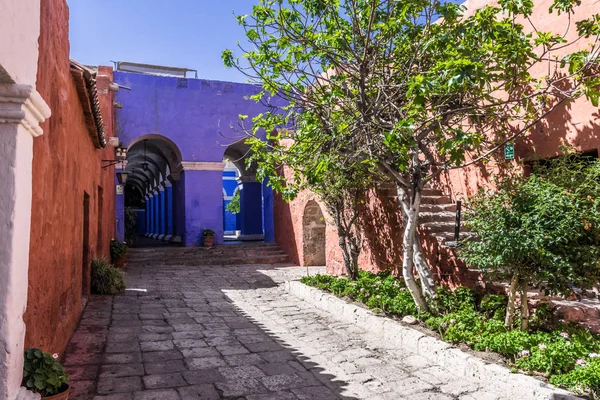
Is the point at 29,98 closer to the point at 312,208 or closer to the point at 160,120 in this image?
the point at 312,208

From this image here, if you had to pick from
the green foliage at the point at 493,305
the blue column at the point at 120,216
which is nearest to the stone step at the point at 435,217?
the green foliage at the point at 493,305

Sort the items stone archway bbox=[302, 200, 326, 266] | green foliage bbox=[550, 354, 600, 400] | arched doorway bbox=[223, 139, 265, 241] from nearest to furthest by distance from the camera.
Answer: green foliage bbox=[550, 354, 600, 400] → stone archway bbox=[302, 200, 326, 266] → arched doorway bbox=[223, 139, 265, 241]

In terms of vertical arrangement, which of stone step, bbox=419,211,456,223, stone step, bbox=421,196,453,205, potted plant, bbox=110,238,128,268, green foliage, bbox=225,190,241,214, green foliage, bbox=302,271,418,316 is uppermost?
green foliage, bbox=225,190,241,214

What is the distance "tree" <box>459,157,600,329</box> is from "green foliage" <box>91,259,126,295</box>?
6092 mm

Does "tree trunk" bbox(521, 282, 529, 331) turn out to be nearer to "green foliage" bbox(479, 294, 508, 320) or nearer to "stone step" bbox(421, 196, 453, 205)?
"green foliage" bbox(479, 294, 508, 320)

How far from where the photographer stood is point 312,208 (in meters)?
13.1

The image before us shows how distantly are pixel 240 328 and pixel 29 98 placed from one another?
171 inches

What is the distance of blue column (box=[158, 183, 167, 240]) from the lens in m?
21.3

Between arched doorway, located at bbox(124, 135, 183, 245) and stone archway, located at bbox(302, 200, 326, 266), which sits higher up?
arched doorway, located at bbox(124, 135, 183, 245)

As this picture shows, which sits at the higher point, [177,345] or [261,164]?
[261,164]

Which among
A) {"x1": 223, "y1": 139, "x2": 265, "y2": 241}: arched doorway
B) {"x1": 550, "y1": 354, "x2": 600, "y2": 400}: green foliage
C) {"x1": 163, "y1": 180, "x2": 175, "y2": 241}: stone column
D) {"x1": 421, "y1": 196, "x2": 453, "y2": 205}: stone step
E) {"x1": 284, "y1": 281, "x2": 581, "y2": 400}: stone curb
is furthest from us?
{"x1": 163, "y1": 180, "x2": 175, "y2": 241}: stone column

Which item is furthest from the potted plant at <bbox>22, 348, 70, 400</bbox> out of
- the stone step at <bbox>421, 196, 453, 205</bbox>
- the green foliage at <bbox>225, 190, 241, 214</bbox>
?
the green foliage at <bbox>225, 190, 241, 214</bbox>

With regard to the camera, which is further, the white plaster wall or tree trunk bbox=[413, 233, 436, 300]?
tree trunk bbox=[413, 233, 436, 300]

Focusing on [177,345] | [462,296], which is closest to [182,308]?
[177,345]
